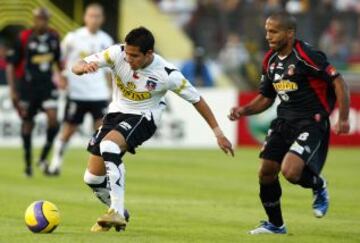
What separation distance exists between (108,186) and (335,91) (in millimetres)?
2455

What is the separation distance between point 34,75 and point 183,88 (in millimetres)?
7633

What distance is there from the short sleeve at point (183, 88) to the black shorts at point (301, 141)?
88 centimetres

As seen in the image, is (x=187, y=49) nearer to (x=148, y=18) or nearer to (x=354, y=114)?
(x=148, y=18)

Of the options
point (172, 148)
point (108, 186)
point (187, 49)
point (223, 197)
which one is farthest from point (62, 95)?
point (108, 186)

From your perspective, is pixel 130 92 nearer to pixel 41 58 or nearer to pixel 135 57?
pixel 135 57

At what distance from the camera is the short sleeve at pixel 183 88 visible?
9.95 meters

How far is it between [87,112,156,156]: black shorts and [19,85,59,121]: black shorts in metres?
7.13

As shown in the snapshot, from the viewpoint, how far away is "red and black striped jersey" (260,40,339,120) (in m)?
9.89

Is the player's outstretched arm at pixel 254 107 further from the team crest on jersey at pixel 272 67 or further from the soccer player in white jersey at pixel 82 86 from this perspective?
the soccer player in white jersey at pixel 82 86

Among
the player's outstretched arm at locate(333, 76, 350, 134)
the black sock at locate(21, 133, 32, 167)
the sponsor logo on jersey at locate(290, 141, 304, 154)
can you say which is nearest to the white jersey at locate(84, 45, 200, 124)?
the sponsor logo on jersey at locate(290, 141, 304, 154)

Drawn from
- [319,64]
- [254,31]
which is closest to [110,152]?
[319,64]

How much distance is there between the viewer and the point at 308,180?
996cm

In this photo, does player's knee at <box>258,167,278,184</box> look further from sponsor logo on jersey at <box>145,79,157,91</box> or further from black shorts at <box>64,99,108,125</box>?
black shorts at <box>64,99,108,125</box>

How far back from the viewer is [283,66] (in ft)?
33.0
